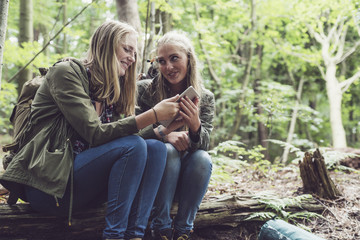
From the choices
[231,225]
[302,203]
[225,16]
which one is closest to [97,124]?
[231,225]

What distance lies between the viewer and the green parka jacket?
1.69m

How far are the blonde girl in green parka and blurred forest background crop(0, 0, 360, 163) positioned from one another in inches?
91.3

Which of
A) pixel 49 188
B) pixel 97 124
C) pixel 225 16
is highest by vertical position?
pixel 225 16

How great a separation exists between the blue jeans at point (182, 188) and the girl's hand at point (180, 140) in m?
0.05

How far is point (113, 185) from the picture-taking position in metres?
1.83

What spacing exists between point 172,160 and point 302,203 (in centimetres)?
161

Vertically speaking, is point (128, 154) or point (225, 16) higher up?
point (225, 16)

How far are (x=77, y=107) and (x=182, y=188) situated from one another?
1081 millimetres

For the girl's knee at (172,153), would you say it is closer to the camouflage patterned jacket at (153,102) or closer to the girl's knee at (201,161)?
the girl's knee at (201,161)

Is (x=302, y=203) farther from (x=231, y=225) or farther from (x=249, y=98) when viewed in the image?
(x=249, y=98)

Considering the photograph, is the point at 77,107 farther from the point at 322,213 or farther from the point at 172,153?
the point at 322,213

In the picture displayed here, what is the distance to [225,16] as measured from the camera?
1162 cm

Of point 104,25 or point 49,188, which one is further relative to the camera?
point 104,25

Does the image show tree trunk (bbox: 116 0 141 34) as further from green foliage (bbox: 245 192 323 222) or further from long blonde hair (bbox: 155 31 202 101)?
green foliage (bbox: 245 192 323 222)
